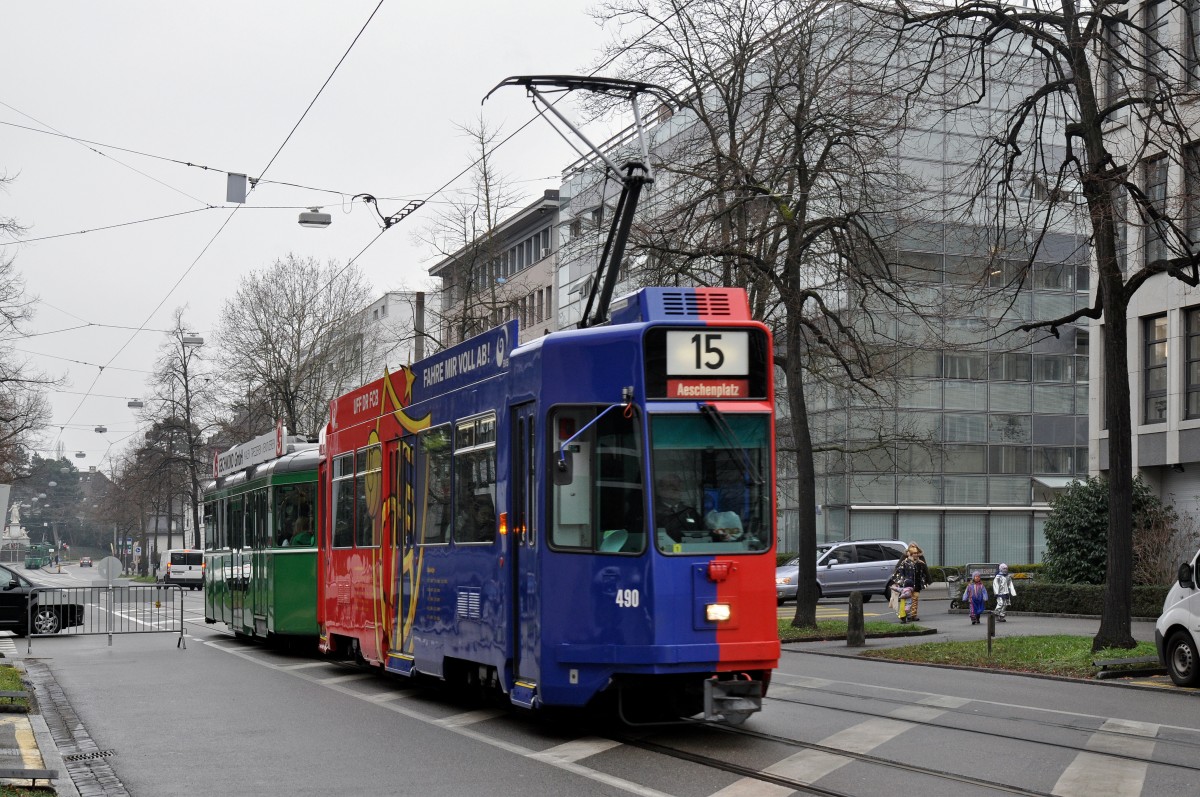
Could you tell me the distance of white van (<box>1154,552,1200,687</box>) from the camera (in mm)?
16812

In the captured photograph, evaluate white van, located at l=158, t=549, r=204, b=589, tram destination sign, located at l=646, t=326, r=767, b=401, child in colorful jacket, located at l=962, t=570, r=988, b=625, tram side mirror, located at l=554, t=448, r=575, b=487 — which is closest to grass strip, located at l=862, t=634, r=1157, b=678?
child in colorful jacket, located at l=962, t=570, r=988, b=625

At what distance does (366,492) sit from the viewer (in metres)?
18.3

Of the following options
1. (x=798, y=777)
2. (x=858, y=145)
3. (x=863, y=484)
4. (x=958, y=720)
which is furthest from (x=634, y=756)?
(x=863, y=484)

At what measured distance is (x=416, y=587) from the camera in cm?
1566

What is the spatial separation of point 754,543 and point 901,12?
10599 mm

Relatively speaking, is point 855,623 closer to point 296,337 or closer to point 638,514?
point 638,514

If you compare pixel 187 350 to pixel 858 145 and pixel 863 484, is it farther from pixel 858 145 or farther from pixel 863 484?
pixel 858 145

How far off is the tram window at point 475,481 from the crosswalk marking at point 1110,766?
521 centimetres

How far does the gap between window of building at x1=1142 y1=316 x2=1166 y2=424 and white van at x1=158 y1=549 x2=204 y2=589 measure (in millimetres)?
51104

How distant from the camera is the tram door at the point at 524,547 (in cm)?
1208

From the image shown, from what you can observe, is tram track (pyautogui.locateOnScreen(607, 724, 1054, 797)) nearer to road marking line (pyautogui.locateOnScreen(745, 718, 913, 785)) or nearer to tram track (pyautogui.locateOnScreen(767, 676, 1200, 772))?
road marking line (pyautogui.locateOnScreen(745, 718, 913, 785))

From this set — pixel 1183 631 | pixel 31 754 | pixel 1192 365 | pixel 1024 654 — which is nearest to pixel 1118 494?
pixel 1024 654

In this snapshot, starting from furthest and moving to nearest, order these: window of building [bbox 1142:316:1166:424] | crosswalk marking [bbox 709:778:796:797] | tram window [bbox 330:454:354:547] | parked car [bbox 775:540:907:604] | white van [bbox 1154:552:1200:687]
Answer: parked car [bbox 775:540:907:604] → window of building [bbox 1142:316:1166:424] → tram window [bbox 330:454:354:547] → white van [bbox 1154:552:1200:687] → crosswalk marking [bbox 709:778:796:797]

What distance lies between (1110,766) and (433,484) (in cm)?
723
